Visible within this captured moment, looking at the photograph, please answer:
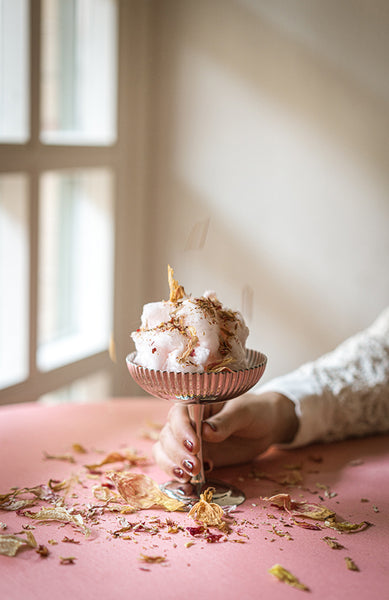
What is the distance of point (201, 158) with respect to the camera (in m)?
2.46

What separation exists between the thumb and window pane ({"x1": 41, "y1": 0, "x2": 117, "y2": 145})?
1.43m

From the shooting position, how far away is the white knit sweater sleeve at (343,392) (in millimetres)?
1246

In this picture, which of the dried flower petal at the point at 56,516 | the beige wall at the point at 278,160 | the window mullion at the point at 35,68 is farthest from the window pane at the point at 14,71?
the dried flower petal at the point at 56,516

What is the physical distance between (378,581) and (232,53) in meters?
1.95

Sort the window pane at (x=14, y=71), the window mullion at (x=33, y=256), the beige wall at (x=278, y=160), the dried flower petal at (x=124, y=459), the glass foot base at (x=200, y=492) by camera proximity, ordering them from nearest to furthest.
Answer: the glass foot base at (x=200, y=492), the dried flower petal at (x=124, y=459), the window pane at (x=14, y=71), the window mullion at (x=33, y=256), the beige wall at (x=278, y=160)

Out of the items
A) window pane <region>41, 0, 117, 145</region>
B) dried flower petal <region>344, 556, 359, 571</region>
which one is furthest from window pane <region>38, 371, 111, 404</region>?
dried flower petal <region>344, 556, 359, 571</region>

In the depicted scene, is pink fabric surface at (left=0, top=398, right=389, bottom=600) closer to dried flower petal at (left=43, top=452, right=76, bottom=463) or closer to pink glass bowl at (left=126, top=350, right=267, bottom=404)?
dried flower petal at (left=43, top=452, right=76, bottom=463)

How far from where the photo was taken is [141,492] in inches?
38.3

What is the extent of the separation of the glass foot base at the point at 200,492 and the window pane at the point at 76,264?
4.57ft

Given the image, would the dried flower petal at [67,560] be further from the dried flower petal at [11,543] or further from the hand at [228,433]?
the hand at [228,433]

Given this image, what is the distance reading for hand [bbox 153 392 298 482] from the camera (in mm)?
982

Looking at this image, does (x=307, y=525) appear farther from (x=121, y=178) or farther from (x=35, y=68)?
(x=121, y=178)

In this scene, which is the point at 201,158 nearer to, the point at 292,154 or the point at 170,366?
the point at 292,154

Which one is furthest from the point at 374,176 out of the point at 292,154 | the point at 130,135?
the point at 130,135
